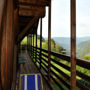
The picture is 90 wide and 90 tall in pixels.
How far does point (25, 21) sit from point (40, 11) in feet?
3.80

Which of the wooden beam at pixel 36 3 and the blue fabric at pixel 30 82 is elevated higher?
the wooden beam at pixel 36 3

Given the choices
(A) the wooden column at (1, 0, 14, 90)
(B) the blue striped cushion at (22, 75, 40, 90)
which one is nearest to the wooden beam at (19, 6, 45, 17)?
(A) the wooden column at (1, 0, 14, 90)

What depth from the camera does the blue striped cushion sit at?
5.56 feet

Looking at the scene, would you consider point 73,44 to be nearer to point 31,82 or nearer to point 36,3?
point 31,82

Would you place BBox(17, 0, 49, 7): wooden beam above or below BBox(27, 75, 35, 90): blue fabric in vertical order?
above

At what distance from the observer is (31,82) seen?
1.75m

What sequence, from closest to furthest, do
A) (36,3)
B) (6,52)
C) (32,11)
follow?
(6,52)
(36,3)
(32,11)

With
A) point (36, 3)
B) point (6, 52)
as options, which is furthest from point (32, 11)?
point (6, 52)

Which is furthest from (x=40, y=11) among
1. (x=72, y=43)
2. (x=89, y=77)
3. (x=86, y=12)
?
(x=86, y=12)

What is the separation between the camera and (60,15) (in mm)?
31188

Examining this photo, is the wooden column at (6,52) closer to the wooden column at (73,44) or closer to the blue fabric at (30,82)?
the blue fabric at (30,82)

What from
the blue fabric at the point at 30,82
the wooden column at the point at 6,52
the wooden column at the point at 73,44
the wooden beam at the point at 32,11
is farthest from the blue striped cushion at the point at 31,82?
the wooden beam at the point at 32,11

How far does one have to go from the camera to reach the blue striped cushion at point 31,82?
1693 mm

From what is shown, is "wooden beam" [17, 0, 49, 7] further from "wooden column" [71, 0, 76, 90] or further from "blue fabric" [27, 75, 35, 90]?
"blue fabric" [27, 75, 35, 90]
